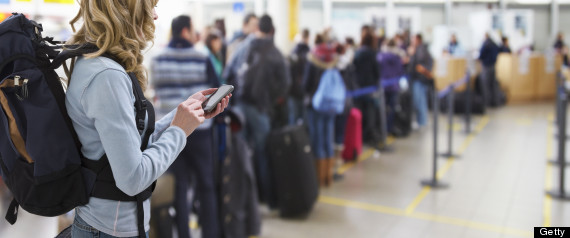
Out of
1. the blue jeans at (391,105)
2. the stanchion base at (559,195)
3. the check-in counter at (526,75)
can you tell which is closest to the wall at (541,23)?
the check-in counter at (526,75)

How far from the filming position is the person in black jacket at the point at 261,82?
437 centimetres

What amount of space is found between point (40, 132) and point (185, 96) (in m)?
2.11

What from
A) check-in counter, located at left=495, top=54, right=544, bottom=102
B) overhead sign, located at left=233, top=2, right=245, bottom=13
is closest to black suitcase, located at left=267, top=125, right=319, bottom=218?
overhead sign, located at left=233, top=2, right=245, bottom=13

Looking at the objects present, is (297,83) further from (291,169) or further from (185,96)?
(185,96)

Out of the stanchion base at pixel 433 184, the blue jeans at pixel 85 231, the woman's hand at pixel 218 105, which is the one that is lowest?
the stanchion base at pixel 433 184

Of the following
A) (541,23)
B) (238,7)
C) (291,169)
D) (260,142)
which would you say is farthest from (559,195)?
(541,23)

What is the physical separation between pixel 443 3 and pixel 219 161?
14309mm

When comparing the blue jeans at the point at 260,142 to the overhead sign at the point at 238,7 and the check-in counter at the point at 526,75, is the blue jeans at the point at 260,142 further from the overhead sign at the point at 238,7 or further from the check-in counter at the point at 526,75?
the check-in counter at the point at 526,75

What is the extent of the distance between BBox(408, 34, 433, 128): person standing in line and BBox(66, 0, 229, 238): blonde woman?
24.1ft

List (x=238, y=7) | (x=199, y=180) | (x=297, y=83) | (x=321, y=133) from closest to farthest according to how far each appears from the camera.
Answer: (x=199, y=180) < (x=321, y=133) < (x=297, y=83) < (x=238, y=7)

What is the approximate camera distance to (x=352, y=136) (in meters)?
6.13

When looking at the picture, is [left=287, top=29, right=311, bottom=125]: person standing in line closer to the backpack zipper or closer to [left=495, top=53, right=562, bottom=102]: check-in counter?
the backpack zipper

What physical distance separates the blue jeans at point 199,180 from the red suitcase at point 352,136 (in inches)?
107

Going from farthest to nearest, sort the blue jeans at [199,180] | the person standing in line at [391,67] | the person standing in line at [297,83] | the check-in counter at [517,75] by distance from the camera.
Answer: the check-in counter at [517,75] → the person standing in line at [391,67] → the person standing in line at [297,83] → the blue jeans at [199,180]
